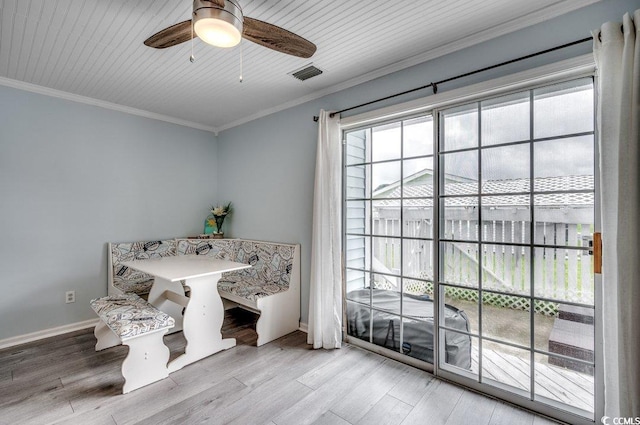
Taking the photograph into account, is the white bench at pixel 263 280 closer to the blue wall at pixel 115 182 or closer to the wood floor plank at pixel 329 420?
the blue wall at pixel 115 182

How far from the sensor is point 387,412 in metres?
1.83

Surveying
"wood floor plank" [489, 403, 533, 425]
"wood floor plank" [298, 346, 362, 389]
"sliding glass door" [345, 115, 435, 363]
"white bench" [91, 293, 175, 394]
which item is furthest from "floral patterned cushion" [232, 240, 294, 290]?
"wood floor plank" [489, 403, 533, 425]

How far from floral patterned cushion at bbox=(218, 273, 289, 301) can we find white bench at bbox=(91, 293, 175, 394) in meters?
0.82

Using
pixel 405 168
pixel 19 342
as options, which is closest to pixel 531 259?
pixel 405 168

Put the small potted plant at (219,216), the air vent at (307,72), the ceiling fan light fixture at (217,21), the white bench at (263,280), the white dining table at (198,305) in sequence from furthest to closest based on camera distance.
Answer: the small potted plant at (219,216) < the white bench at (263,280) < the air vent at (307,72) < the white dining table at (198,305) < the ceiling fan light fixture at (217,21)

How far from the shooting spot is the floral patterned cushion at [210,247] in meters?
3.72

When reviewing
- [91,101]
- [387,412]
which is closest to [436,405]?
[387,412]

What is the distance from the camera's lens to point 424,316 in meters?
2.37

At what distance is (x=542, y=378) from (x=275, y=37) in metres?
2.66

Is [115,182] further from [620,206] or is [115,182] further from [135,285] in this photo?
[620,206]

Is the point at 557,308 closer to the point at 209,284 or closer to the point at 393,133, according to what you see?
the point at 393,133

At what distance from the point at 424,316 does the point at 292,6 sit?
2.42 m

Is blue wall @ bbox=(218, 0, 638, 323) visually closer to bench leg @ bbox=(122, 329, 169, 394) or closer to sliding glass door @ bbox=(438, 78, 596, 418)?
sliding glass door @ bbox=(438, 78, 596, 418)

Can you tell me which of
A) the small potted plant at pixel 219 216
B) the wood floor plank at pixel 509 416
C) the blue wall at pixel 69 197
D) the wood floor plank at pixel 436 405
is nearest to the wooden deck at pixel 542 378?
the wood floor plank at pixel 509 416
